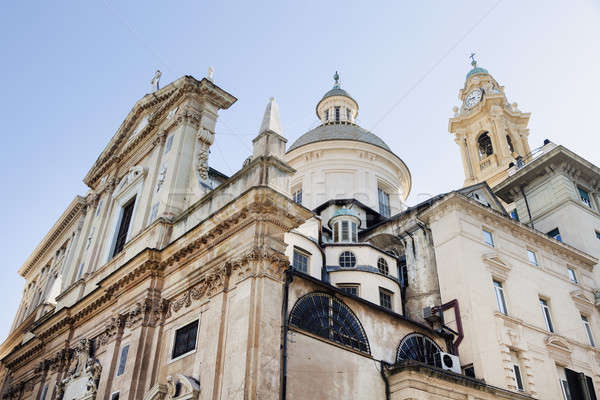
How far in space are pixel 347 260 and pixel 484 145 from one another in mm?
36336

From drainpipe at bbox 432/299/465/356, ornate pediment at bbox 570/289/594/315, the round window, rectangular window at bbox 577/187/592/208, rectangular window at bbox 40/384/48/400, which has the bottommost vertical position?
rectangular window at bbox 40/384/48/400

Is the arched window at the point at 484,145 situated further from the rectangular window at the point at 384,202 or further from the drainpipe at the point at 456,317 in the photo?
A: the drainpipe at the point at 456,317

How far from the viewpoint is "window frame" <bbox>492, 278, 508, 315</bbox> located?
72.0 feet

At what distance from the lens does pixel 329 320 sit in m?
17.0

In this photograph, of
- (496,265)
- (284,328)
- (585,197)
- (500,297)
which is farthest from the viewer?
(585,197)

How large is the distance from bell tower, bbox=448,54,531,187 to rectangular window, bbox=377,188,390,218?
18.1 metres

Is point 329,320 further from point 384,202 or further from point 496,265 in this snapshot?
point 384,202

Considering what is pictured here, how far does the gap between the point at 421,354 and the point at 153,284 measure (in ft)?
33.8

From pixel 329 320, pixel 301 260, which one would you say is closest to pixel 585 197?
pixel 301 260

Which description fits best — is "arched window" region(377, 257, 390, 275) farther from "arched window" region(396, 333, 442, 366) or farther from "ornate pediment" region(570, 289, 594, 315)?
"ornate pediment" region(570, 289, 594, 315)

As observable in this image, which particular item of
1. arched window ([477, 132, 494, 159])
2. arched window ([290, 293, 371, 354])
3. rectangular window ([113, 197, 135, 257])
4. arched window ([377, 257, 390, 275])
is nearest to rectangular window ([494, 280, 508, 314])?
arched window ([377, 257, 390, 275])

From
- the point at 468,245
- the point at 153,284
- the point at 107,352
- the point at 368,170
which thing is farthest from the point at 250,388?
the point at 368,170

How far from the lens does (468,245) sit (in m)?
22.5

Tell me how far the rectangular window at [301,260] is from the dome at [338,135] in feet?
47.7
